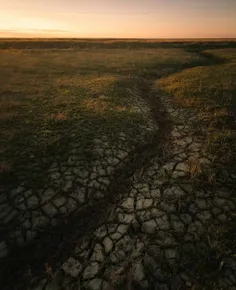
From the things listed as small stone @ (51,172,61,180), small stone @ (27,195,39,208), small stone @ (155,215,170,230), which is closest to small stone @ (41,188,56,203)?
small stone @ (27,195,39,208)

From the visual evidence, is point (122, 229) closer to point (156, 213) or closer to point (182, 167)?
point (156, 213)

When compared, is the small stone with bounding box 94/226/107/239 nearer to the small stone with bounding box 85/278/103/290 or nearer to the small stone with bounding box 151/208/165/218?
the small stone with bounding box 85/278/103/290

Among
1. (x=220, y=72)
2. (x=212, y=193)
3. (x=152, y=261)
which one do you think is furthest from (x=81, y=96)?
(x=220, y=72)

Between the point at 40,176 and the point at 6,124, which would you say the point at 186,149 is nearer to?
the point at 40,176

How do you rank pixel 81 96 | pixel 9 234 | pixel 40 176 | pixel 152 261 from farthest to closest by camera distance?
pixel 81 96 < pixel 40 176 < pixel 9 234 < pixel 152 261

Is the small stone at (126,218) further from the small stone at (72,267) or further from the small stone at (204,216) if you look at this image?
the small stone at (204,216)

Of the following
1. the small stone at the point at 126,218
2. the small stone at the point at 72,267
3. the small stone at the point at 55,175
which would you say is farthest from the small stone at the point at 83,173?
the small stone at the point at 72,267
